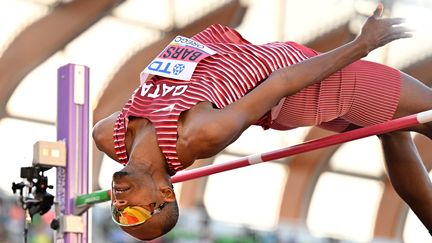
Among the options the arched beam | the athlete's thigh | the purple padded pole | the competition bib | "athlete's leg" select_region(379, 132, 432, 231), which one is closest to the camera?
the competition bib

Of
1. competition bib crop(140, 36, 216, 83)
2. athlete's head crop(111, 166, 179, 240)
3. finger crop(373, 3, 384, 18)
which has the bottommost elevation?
athlete's head crop(111, 166, 179, 240)

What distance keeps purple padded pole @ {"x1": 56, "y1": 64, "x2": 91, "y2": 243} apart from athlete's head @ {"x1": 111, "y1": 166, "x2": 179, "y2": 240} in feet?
4.86

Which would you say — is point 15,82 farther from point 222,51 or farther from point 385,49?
point 222,51

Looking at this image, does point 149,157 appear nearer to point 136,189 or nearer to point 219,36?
point 136,189

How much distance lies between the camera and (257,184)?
37.3ft

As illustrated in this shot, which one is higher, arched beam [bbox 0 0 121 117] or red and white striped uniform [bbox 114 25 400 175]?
arched beam [bbox 0 0 121 117]

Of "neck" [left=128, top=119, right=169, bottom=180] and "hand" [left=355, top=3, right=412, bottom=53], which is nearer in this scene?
"neck" [left=128, top=119, right=169, bottom=180]

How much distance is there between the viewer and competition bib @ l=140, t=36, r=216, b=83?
2979mm

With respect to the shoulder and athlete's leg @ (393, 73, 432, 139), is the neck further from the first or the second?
athlete's leg @ (393, 73, 432, 139)

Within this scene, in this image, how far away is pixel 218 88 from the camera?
9.63 ft

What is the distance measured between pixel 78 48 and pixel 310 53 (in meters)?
6.34

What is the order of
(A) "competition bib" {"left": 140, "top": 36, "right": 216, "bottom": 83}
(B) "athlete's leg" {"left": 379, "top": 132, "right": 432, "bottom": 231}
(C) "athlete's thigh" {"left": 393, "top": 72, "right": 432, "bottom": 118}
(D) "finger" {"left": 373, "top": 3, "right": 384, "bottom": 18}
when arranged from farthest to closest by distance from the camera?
(B) "athlete's leg" {"left": 379, "top": 132, "right": 432, "bottom": 231}, (C) "athlete's thigh" {"left": 393, "top": 72, "right": 432, "bottom": 118}, (D) "finger" {"left": 373, "top": 3, "right": 384, "bottom": 18}, (A) "competition bib" {"left": 140, "top": 36, "right": 216, "bottom": 83}

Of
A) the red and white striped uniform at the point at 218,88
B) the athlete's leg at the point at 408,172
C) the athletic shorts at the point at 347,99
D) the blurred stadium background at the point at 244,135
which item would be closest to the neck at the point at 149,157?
the red and white striped uniform at the point at 218,88

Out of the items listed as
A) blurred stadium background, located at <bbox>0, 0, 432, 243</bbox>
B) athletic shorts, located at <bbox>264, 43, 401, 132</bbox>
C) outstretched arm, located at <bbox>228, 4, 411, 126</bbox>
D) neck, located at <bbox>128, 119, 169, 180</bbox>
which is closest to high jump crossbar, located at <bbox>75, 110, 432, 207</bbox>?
athletic shorts, located at <bbox>264, 43, 401, 132</bbox>
